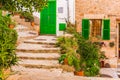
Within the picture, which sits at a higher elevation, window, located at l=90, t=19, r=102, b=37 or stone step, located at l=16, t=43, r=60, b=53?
window, located at l=90, t=19, r=102, b=37

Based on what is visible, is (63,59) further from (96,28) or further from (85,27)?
(96,28)

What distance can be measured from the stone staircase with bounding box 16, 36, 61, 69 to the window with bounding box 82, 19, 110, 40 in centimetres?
283

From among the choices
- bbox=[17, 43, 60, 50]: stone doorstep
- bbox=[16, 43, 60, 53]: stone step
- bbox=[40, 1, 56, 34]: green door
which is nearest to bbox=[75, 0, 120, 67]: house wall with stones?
bbox=[40, 1, 56, 34]: green door

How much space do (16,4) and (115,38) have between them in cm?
1144

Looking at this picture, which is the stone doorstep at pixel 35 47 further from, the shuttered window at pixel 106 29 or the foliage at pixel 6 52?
the foliage at pixel 6 52

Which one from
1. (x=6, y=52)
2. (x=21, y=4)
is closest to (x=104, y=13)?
(x=6, y=52)

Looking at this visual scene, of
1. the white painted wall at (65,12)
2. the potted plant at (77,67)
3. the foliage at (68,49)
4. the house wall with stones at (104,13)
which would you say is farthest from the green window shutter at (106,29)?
the potted plant at (77,67)

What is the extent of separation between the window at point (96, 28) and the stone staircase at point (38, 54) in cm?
283

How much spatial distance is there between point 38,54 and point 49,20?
5963 millimetres

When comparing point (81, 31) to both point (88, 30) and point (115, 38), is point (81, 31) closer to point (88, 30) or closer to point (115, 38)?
point (88, 30)

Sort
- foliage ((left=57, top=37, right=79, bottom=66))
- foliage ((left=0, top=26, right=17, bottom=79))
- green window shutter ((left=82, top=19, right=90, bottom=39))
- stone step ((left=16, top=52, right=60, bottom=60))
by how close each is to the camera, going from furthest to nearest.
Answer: green window shutter ((left=82, top=19, right=90, bottom=39)), stone step ((left=16, top=52, right=60, bottom=60)), foliage ((left=57, top=37, right=79, bottom=66)), foliage ((left=0, top=26, right=17, bottom=79))

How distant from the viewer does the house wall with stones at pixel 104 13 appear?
17.4m

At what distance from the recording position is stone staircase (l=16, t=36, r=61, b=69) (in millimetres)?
11492

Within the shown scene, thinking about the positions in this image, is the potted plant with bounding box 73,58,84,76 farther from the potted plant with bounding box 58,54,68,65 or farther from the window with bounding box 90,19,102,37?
the window with bounding box 90,19,102,37
